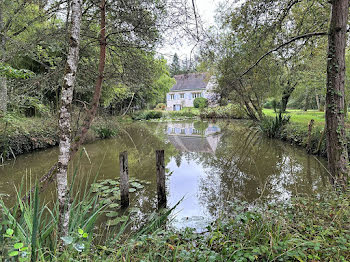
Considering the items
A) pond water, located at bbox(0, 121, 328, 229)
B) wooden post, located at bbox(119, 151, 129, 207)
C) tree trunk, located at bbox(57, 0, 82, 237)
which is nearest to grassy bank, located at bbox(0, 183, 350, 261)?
tree trunk, located at bbox(57, 0, 82, 237)

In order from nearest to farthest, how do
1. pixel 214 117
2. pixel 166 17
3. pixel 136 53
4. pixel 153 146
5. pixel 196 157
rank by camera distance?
pixel 166 17
pixel 136 53
pixel 196 157
pixel 153 146
pixel 214 117

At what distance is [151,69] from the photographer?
4547 millimetres

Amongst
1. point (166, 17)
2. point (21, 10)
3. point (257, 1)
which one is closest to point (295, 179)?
point (257, 1)

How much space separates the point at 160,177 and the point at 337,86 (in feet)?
11.4

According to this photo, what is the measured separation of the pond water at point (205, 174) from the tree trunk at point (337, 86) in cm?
86

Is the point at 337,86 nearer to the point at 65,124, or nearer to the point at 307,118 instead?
the point at 65,124

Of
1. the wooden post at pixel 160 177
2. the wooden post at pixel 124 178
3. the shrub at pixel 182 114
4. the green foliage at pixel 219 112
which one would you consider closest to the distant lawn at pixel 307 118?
the green foliage at pixel 219 112

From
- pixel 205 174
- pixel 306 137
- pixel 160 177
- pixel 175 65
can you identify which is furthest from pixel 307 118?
pixel 175 65

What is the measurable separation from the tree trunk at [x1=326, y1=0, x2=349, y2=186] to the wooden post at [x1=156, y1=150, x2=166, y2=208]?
2944 mm

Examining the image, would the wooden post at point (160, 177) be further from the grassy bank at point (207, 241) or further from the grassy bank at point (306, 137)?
the grassy bank at point (306, 137)

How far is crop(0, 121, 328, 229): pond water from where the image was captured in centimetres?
425

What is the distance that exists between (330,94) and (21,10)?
930cm

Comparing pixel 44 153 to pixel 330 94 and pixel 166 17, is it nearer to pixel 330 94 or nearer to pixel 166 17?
pixel 166 17

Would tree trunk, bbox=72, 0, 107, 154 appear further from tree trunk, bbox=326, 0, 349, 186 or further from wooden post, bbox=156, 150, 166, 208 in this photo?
tree trunk, bbox=326, 0, 349, 186
